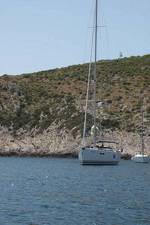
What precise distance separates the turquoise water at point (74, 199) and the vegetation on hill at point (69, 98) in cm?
4001

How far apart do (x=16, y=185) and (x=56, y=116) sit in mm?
53772

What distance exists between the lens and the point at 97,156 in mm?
62594

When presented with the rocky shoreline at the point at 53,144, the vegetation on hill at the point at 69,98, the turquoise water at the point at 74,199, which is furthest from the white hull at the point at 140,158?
the turquoise water at the point at 74,199

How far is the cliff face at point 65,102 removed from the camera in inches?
3509

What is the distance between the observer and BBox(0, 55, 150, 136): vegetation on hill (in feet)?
301

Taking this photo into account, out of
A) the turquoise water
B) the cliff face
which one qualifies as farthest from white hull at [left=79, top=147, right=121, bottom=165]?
the cliff face

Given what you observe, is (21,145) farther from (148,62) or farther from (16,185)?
(148,62)

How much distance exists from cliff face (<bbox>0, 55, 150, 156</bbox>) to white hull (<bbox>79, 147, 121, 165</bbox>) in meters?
20.0

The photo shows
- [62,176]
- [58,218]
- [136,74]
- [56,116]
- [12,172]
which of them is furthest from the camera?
[136,74]

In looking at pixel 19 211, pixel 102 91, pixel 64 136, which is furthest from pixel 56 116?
pixel 19 211

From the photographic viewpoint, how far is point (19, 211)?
27.7 m

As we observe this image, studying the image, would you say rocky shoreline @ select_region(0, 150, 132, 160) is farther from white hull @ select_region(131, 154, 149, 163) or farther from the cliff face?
white hull @ select_region(131, 154, 149, 163)

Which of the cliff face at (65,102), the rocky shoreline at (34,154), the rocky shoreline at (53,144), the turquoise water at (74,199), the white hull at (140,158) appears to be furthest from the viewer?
the cliff face at (65,102)

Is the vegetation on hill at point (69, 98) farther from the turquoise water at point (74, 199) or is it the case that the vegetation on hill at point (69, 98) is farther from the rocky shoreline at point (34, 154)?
the turquoise water at point (74, 199)
